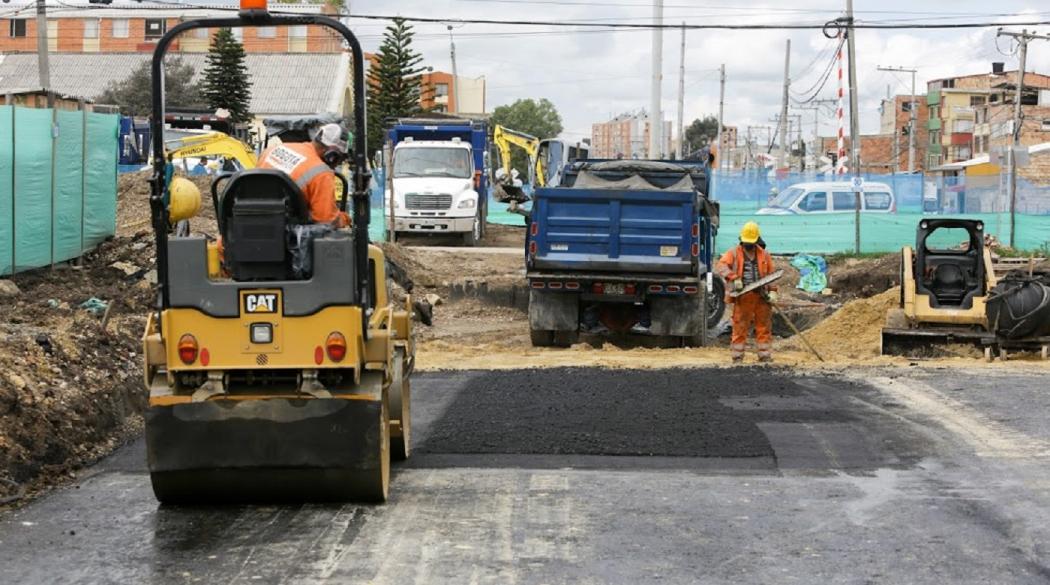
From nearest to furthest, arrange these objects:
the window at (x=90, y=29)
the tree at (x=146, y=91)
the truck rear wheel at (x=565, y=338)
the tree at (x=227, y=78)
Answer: the truck rear wheel at (x=565, y=338) < the tree at (x=227, y=78) < the tree at (x=146, y=91) < the window at (x=90, y=29)

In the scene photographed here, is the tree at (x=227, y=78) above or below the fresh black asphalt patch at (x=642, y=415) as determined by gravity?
above

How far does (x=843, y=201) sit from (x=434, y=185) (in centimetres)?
1071

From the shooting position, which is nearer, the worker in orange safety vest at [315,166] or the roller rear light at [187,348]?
the roller rear light at [187,348]

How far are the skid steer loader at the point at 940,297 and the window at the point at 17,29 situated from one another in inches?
3647

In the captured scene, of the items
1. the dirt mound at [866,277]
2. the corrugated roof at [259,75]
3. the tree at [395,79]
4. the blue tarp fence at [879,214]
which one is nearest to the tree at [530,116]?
the corrugated roof at [259,75]

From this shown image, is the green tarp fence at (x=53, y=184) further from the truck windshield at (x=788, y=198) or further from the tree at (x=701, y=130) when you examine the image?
the tree at (x=701, y=130)

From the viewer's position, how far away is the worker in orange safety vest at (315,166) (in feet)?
26.7

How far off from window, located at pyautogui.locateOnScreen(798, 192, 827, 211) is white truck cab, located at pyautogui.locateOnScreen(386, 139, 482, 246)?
28.0 feet

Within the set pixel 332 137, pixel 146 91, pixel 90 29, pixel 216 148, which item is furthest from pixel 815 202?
pixel 90 29

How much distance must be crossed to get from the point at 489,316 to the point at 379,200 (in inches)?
519

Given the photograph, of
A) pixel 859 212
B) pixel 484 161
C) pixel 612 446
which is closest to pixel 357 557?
pixel 612 446

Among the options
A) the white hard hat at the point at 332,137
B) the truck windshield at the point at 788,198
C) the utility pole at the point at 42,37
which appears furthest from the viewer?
the truck windshield at the point at 788,198

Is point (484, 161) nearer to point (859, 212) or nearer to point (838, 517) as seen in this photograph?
point (859, 212)

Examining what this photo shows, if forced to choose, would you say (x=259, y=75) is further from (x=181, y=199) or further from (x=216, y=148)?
(x=181, y=199)
